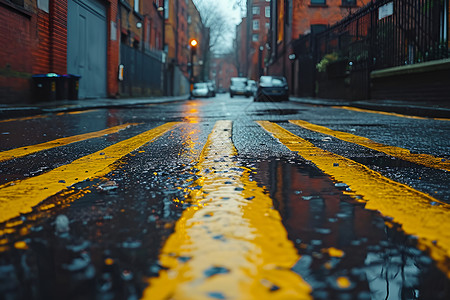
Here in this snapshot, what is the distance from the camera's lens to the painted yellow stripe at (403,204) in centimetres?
123

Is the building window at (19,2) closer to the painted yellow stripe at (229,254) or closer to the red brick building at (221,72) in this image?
the painted yellow stripe at (229,254)

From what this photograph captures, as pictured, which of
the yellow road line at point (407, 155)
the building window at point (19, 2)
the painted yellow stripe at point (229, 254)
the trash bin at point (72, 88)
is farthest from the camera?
the trash bin at point (72, 88)

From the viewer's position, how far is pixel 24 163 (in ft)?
9.28

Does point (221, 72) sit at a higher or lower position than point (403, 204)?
higher

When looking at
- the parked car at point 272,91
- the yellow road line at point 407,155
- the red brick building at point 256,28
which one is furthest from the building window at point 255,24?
the yellow road line at point 407,155

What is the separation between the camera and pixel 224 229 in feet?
4.36

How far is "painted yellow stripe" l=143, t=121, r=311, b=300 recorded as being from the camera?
0.90 m

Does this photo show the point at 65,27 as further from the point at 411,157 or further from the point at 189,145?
the point at 411,157

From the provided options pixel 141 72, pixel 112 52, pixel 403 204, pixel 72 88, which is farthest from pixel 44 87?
pixel 141 72

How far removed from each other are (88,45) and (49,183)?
52.7ft

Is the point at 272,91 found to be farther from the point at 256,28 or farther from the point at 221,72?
the point at 221,72

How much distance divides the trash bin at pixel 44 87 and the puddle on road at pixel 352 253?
11.3 meters

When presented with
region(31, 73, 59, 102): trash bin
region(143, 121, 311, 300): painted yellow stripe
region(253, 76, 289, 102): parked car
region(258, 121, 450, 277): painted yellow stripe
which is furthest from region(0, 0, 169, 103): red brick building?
region(143, 121, 311, 300): painted yellow stripe

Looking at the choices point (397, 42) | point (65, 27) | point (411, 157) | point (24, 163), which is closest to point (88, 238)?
point (24, 163)
